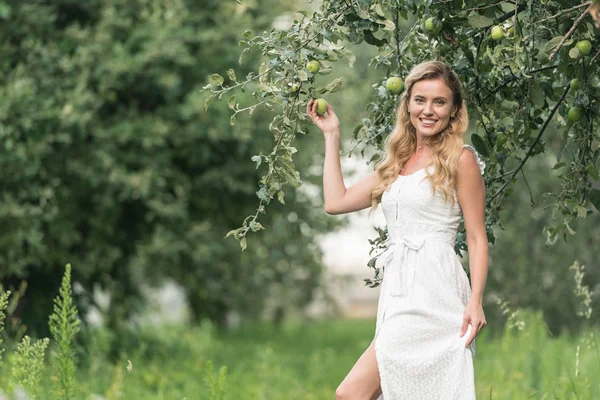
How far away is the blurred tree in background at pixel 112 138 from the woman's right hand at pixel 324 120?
4.18 meters

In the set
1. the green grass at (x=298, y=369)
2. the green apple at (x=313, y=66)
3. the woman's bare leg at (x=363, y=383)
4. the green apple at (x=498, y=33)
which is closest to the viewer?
the green apple at (x=498, y=33)

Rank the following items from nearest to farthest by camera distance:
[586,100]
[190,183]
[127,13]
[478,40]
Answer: [586,100]
[478,40]
[127,13]
[190,183]

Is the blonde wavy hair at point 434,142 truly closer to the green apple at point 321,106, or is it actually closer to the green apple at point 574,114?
the green apple at point 321,106

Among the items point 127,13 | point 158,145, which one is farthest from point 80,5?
point 158,145

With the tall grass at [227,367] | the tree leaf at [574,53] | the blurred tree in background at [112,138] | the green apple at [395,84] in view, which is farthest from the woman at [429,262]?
the blurred tree in background at [112,138]

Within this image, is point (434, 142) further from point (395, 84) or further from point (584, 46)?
point (584, 46)

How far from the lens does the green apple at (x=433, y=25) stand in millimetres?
3189

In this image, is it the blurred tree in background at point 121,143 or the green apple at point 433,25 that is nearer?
the green apple at point 433,25

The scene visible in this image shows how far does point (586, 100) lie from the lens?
11.0 ft

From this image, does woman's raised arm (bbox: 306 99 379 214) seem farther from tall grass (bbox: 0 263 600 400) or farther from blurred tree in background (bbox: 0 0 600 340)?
blurred tree in background (bbox: 0 0 600 340)

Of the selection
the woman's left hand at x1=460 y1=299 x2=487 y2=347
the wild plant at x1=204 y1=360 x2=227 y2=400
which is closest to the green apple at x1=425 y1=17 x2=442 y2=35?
the woman's left hand at x1=460 y1=299 x2=487 y2=347

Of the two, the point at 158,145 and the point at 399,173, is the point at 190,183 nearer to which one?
the point at 158,145

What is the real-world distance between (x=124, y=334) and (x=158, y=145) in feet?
9.41

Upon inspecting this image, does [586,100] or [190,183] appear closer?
[586,100]
